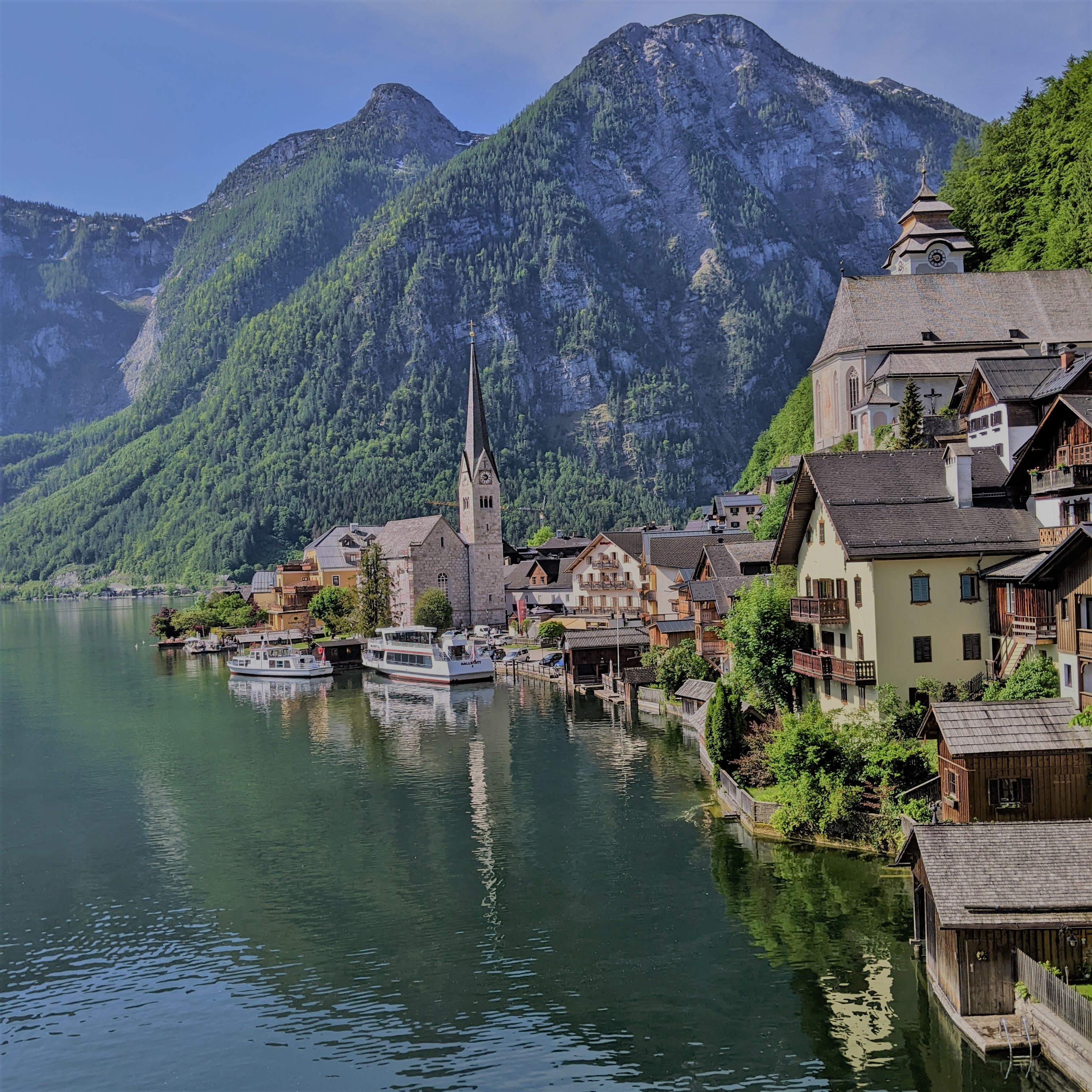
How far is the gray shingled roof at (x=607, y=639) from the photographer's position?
83.1 meters

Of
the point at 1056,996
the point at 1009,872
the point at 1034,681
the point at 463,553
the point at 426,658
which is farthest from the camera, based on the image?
the point at 463,553

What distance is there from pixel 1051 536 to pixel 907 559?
4.80 m

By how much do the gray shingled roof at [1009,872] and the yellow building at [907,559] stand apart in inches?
490

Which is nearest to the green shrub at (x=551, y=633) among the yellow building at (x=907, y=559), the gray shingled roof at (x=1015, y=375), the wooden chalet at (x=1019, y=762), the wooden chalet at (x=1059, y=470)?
the yellow building at (x=907, y=559)

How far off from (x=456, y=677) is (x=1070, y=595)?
64.9 m

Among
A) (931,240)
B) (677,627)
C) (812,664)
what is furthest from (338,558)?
(812,664)

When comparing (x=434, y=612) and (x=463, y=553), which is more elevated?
(x=463, y=553)

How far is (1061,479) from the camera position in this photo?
35.6 meters

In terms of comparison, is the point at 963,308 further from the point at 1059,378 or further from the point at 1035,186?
the point at 1059,378

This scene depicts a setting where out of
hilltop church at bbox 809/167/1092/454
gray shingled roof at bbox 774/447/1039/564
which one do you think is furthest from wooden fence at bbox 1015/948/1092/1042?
hilltop church at bbox 809/167/1092/454

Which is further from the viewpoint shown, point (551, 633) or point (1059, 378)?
point (551, 633)

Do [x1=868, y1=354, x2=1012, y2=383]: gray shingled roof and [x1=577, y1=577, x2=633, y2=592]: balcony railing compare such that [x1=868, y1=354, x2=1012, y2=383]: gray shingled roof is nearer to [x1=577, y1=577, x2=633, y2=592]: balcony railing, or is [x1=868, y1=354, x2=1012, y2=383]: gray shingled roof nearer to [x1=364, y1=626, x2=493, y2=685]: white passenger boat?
[x1=577, y1=577, x2=633, y2=592]: balcony railing

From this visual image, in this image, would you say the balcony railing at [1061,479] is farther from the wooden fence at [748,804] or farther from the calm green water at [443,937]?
the wooden fence at [748,804]

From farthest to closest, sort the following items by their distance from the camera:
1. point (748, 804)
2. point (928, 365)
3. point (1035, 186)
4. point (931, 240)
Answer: point (931, 240)
point (1035, 186)
point (928, 365)
point (748, 804)
